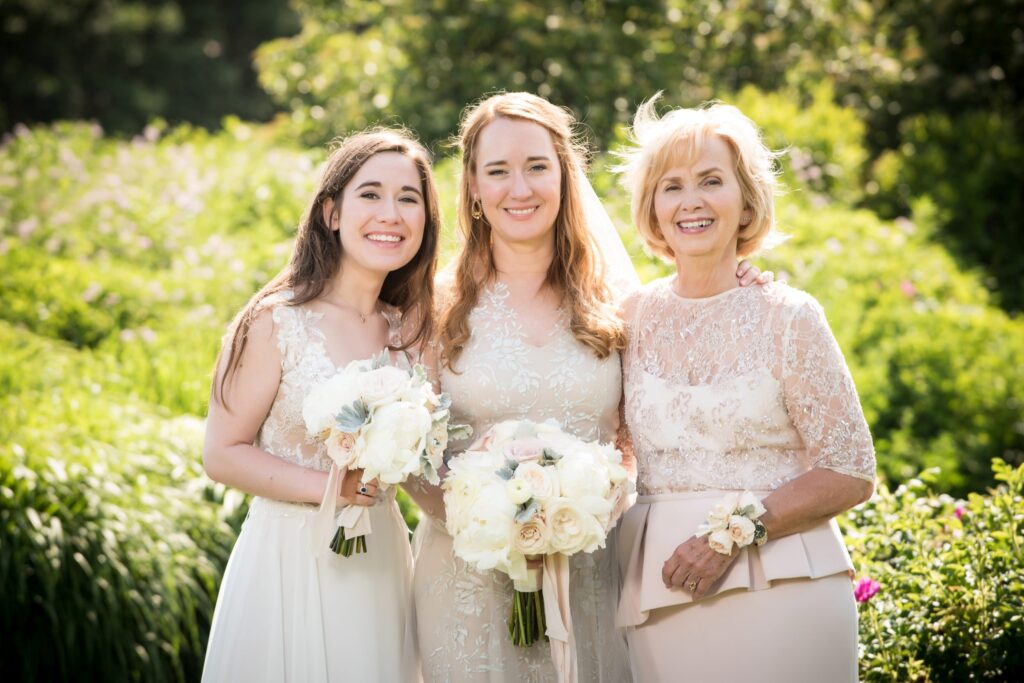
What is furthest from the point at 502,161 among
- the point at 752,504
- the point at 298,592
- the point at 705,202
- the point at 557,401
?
the point at 298,592

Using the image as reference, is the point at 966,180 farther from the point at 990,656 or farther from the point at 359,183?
the point at 359,183

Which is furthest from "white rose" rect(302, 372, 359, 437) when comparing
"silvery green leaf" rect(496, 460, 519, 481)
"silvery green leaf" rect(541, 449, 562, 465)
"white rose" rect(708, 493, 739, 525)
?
"white rose" rect(708, 493, 739, 525)

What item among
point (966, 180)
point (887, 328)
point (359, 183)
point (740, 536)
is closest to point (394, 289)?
point (359, 183)

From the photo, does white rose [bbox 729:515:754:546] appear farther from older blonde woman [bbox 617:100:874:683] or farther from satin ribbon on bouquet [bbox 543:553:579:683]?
satin ribbon on bouquet [bbox 543:553:579:683]

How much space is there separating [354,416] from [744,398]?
1253 millimetres

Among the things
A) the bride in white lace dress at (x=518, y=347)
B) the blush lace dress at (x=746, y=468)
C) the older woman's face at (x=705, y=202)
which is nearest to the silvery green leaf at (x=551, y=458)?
the blush lace dress at (x=746, y=468)

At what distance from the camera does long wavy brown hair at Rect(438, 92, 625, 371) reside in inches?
152

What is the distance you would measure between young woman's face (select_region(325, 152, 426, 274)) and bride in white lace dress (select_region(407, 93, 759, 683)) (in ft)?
0.89

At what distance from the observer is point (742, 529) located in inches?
126

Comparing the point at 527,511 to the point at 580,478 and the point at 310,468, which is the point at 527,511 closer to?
the point at 580,478

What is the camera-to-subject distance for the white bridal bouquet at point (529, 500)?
3.07 meters

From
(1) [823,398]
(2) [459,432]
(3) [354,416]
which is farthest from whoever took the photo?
(2) [459,432]

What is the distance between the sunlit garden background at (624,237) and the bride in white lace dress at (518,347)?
2.74 feet

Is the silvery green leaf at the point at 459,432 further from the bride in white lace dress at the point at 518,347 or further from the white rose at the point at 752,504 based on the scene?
the white rose at the point at 752,504
